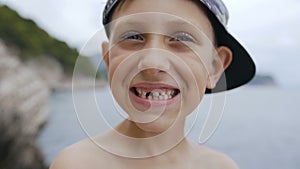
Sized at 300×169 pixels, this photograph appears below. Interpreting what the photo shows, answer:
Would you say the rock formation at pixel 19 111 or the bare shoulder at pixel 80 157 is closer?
the bare shoulder at pixel 80 157

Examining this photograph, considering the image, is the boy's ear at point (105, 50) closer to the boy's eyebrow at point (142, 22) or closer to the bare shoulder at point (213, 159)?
the boy's eyebrow at point (142, 22)

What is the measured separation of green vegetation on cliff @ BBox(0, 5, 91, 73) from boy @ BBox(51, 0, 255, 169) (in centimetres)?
46

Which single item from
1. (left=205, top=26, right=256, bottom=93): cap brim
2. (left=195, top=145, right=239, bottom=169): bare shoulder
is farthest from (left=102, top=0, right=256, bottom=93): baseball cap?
(left=195, top=145, right=239, bottom=169): bare shoulder

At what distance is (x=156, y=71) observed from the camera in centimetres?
48

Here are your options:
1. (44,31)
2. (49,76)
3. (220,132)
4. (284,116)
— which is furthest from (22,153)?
(284,116)

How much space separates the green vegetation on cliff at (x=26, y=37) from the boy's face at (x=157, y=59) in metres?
0.51

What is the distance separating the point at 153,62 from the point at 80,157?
0.66 ft

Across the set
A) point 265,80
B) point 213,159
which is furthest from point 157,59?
point 265,80

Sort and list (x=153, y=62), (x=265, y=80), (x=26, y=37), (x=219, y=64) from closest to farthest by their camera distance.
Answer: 1. (x=153, y=62)
2. (x=219, y=64)
3. (x=265, y=80)
4. (x=26, y=37)

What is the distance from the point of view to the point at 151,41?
49cm

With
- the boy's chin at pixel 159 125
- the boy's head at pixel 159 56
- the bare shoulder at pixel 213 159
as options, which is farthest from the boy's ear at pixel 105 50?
the bare shoulder at pixel 213 159

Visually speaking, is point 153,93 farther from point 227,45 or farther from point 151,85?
point 227,45

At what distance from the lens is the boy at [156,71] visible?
0.49 meters

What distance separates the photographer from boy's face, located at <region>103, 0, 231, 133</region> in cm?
48
